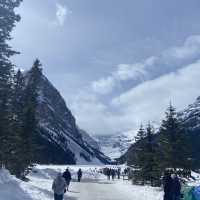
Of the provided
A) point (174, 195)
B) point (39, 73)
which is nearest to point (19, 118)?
point (39, 73)

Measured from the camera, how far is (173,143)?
3922 cm

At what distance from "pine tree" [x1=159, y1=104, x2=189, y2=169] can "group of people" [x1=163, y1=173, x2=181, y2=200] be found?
17974mm

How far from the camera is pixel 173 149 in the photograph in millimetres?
39312

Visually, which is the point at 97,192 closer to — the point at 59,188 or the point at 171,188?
the point at 59,188

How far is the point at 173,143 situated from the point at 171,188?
18.2 meters

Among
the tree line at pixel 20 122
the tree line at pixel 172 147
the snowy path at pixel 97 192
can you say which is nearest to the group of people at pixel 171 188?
the snowy path at pixel 97 192

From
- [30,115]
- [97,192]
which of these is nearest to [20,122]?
[30,115]

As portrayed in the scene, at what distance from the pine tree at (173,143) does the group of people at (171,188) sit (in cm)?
1797

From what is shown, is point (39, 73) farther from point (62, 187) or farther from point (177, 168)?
point (62, 187)

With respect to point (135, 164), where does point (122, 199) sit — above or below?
below

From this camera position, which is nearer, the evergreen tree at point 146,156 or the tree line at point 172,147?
the tree line at point 172,147

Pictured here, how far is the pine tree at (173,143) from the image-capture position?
39.3 meters

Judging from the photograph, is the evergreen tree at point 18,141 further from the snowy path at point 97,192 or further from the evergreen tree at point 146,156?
the evergreen tree at point 146,156

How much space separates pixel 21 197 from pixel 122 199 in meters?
7.92
